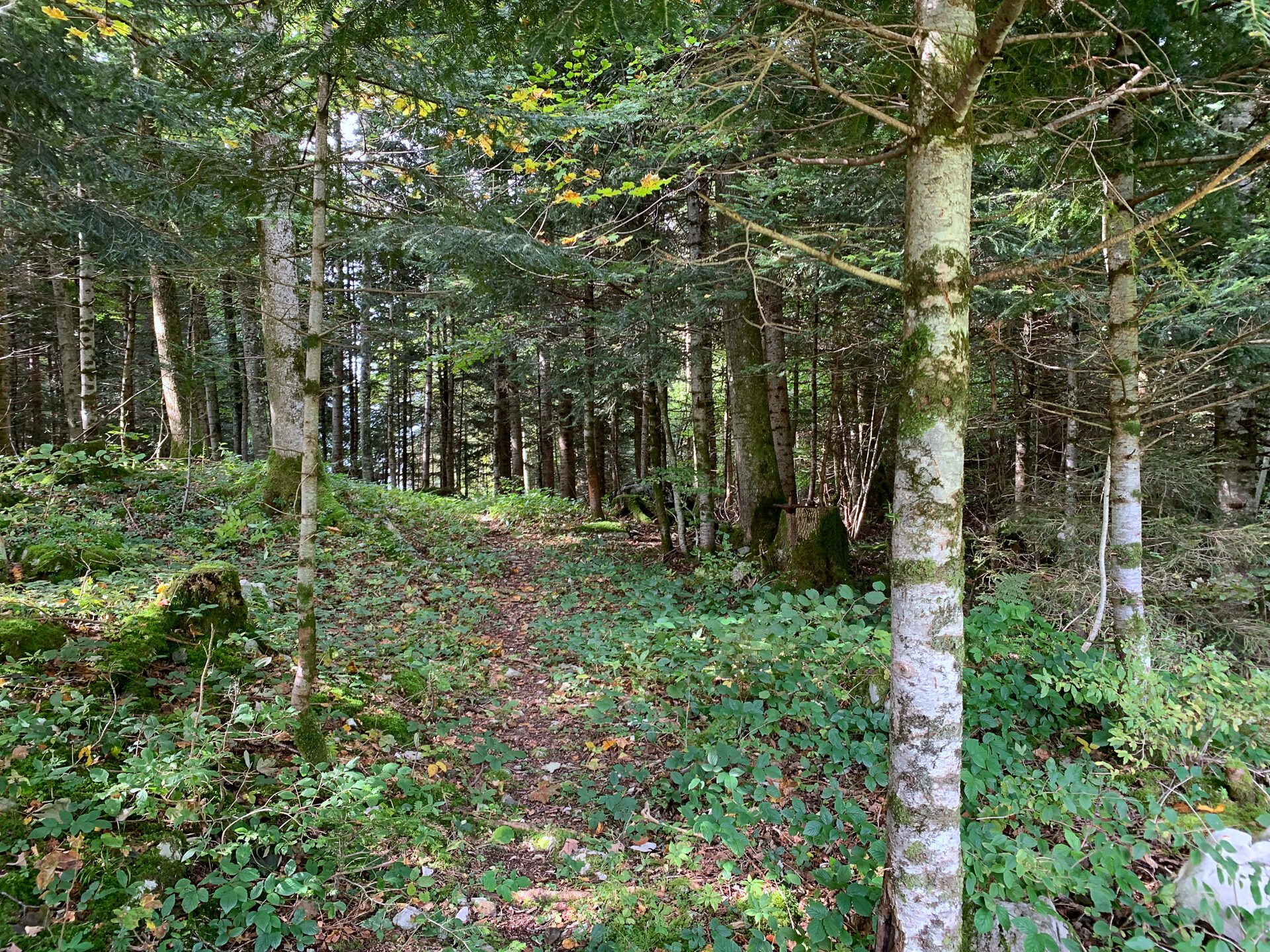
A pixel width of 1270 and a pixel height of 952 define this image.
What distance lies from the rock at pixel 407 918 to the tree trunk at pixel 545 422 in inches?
425

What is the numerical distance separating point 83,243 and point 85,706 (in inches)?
336

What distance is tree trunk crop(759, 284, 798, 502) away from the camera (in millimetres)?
8992

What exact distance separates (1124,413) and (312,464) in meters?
5.70

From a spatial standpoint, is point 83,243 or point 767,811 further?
point 83,243

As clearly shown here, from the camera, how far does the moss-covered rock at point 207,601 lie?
14.8 feet

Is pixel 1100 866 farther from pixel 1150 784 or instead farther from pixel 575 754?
pixel 575 754

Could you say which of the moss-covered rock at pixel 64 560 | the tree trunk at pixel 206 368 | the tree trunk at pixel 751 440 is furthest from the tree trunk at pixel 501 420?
the moss-covered rock at pixel 64 560

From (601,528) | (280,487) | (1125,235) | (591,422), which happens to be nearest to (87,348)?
(280,487)

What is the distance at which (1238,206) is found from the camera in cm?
497

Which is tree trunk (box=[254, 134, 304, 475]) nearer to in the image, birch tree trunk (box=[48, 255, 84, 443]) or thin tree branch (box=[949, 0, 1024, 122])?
birch tree trunk (box=[48, 255, 84, 443])

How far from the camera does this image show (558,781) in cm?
451

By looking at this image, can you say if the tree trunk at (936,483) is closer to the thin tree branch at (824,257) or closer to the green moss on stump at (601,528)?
the thin tree branch at (824,257)

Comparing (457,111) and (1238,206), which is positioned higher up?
(457,111)

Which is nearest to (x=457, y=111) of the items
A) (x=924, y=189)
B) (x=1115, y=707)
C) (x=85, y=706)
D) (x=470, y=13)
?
(x=470, y=13)
